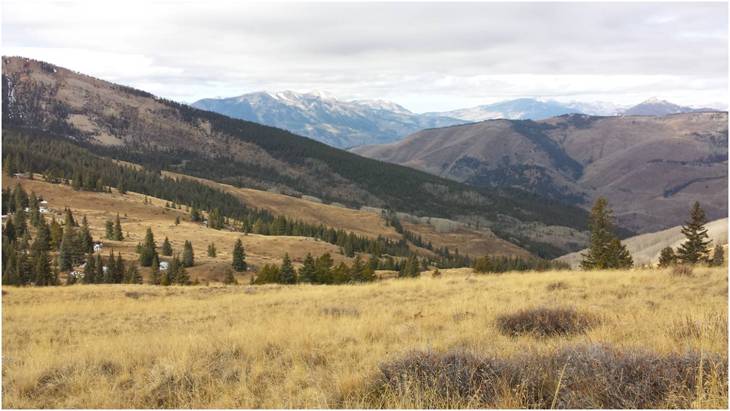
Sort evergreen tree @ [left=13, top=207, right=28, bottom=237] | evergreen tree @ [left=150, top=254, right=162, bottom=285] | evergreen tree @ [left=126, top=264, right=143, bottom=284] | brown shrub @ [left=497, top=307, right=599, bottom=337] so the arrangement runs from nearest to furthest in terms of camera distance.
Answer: brown shrub @ [left=497, top=307, right=599, bottom=337]
evergreen tree @ [left=126, top=264, right=143, bottom=284]
evergreen tree @ [left=150, top=254, right=162, bottom=285]
evergreen tree @ [left=13, top=207, right=28, bottom=237]

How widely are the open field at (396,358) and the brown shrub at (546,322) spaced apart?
0.36 ft

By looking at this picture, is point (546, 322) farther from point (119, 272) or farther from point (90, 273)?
point (90, 273)

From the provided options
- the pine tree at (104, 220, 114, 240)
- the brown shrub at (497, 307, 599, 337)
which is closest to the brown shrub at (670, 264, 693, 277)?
the brown shrub at (497, 307, 599, 337)

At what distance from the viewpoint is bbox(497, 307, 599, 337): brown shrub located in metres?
9.45

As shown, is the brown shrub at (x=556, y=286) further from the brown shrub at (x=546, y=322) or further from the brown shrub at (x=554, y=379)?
the brown shrub at (x=554, y=379)

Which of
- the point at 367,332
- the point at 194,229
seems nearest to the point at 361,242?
the point at 194,229

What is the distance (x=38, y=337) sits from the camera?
12.9 metres

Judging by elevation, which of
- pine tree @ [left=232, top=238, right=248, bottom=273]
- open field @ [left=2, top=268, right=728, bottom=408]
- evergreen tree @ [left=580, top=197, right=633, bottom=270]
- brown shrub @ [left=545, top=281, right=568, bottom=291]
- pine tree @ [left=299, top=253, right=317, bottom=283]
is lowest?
pine tree @ [left=232, top=238, right=248, bottom=273]

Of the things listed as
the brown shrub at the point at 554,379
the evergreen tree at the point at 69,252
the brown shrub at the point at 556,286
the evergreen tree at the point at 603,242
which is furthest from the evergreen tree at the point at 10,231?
the brown shrub at the point at 554,379

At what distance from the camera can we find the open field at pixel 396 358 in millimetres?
5859

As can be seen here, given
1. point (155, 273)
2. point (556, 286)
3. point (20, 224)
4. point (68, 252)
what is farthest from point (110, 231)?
point (556, 286)

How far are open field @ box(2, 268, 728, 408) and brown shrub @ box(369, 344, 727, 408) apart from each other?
0.07 ft

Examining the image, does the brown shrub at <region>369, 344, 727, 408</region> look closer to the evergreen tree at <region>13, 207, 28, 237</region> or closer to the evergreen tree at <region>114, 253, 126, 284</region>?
the evergreen tree at <region>114, 253, 126, 284</region>

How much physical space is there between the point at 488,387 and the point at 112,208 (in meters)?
140
